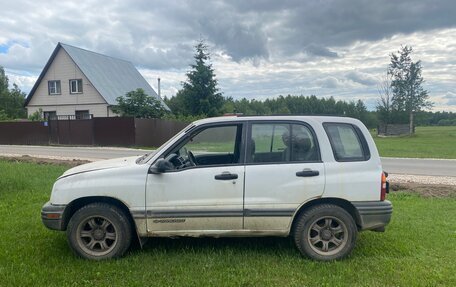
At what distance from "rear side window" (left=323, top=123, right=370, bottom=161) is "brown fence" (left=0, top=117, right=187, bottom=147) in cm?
2230

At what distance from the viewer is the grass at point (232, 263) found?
383 centimetres

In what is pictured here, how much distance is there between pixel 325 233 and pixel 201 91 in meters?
30.6

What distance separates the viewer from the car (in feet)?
14.3

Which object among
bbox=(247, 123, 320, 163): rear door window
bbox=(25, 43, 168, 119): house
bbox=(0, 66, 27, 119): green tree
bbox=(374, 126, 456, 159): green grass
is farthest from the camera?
bbox=(0, 66, 27, 119): green tree

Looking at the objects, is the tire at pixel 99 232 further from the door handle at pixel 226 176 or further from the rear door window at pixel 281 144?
the rear door window at pixel 281 144

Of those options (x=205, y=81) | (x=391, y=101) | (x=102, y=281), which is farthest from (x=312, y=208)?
(x=391, y=101)

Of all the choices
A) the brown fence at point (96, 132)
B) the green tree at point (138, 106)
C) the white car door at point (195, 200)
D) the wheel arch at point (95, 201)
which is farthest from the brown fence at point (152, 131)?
the white car door at point (195, 200)

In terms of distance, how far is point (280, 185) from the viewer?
4363mm

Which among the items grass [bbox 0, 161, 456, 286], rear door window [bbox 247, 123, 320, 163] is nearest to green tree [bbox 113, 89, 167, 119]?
grass [bbox 0, 161, 456, 286]

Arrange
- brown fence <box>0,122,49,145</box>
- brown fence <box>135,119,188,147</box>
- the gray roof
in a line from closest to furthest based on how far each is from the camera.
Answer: brown fence <box>135,119,188,147</box>, brown fence <box>0,122,49,145</box>, the gray roof

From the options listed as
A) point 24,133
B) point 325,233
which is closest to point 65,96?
point 24,133

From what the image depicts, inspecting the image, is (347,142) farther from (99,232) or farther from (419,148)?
(419,148)

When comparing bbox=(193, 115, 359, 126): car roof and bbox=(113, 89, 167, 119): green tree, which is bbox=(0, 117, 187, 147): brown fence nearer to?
bbox=(113, 89, 167, 119): green tree

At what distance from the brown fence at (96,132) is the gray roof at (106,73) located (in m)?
7.09
